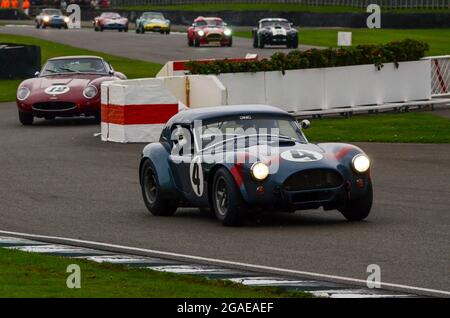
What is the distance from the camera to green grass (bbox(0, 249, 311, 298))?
9.62 m

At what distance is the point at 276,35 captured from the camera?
58.4 metres

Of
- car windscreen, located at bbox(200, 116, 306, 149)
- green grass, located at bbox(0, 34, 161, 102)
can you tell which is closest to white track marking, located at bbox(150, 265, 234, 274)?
car windscreen, located at bbox(200, 116, 306, 149)

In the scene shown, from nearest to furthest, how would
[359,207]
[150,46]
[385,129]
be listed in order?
[359,207] < [385,129] < [150,46]

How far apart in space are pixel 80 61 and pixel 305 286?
1899 centimetres

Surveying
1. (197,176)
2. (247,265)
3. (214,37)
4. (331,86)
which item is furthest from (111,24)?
(247,265)

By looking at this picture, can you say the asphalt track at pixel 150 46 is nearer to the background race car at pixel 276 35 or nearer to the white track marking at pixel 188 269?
the background race car at pixel 276 35

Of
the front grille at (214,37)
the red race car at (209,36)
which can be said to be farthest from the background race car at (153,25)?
the front grille at (214,37)

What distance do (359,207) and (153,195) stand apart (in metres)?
2.58

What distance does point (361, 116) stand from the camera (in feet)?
95.5

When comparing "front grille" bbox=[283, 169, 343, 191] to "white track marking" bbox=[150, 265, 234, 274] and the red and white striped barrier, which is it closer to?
"white track marking" bbox=[150, 265, 234, 274]

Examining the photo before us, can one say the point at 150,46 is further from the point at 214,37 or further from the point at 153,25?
the point at 153,25

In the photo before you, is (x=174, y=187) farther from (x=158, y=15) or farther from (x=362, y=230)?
(x=158, y=15)

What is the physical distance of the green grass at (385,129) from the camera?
2353cm

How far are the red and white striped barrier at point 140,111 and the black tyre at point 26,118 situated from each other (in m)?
3.97
